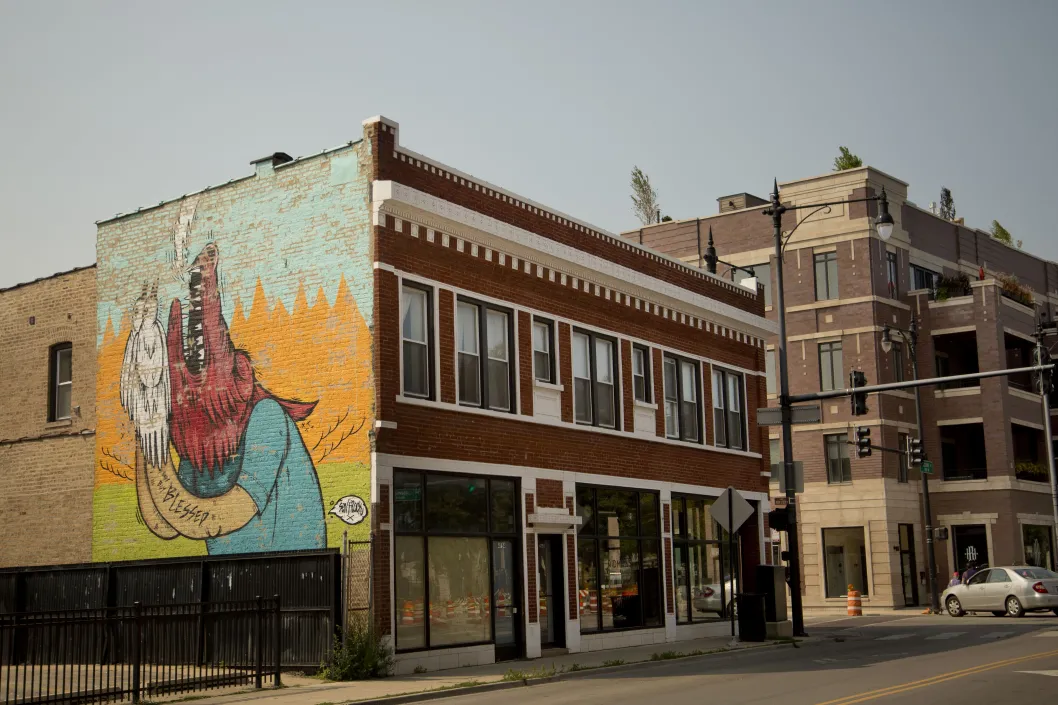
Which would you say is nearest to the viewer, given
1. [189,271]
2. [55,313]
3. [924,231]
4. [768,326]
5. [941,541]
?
[189,271]

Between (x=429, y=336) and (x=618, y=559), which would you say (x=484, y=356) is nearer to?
(x=429, y=336)

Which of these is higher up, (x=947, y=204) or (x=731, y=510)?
(x=947, y=204)

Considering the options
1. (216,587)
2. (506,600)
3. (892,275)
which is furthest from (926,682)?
(892,275)

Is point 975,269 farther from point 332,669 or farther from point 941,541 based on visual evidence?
point 332,669

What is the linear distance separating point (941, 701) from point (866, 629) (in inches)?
720

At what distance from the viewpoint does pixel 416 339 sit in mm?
20906

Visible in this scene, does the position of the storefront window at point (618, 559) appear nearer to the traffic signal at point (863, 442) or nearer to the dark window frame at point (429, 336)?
the dark window frame at point (429, 336)

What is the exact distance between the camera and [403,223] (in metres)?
20.6

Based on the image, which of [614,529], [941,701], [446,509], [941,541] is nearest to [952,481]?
[941,541]

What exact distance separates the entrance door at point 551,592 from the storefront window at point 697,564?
510 cm

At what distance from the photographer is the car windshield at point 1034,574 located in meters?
35.0

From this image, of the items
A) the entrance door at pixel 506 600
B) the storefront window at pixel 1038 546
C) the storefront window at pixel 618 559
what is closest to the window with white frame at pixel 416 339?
the entrance door at pixel 506 600

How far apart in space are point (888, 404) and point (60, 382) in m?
35.6

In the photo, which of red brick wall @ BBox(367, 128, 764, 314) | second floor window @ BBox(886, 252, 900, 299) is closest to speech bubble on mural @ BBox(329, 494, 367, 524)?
red brick wall @ BBox(367, 128, 764, 314)
